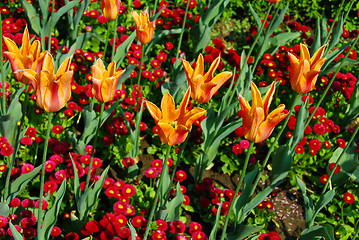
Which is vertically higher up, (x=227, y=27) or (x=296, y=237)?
(x=227, y=27)

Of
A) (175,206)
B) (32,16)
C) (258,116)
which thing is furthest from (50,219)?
(32,16)

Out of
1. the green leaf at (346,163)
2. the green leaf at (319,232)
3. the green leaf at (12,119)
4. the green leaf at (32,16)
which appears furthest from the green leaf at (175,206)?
the green leaf at (32,16)

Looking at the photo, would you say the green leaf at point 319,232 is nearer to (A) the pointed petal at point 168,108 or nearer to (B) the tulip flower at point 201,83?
(B) the tulip flower at point 201,83

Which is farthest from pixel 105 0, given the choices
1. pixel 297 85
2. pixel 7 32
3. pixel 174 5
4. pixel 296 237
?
pixel 174 5

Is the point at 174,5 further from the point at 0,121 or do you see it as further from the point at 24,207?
the point at 24,207

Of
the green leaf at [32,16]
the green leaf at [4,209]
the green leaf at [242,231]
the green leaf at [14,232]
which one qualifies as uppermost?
the green leaf at [32,16]

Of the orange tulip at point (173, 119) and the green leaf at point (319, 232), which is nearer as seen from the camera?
the orange tulip at point (173, 119)

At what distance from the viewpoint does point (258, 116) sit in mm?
1505

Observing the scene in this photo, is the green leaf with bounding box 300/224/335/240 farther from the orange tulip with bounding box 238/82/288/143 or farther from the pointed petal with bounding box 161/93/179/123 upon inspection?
the pointed petal with bounding box 161/93/179/123

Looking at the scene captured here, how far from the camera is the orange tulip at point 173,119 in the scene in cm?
143

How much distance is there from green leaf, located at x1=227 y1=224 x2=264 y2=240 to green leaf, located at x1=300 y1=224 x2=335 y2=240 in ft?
1.09

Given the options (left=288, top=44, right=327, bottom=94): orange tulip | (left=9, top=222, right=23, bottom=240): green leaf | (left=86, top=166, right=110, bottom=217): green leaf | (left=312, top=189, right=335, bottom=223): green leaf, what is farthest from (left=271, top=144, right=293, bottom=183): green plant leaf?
(left=9, top=222, right=23, bottom=240): green leaf

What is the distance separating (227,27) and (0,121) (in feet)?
9.20

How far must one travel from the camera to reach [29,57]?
1689mm
